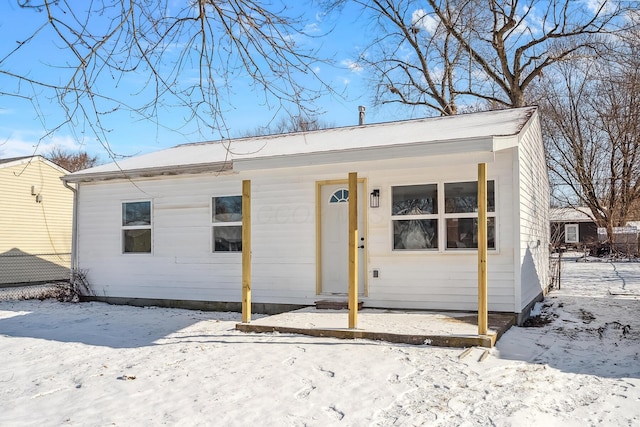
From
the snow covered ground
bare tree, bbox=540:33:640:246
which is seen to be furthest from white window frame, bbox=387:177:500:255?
bare tree, bbox=540:33:640:246

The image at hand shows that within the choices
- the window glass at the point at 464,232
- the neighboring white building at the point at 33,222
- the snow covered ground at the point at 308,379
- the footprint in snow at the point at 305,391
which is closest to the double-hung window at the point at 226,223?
the snow covered ground at the point at 308,379

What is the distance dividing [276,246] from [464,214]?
3246 mm

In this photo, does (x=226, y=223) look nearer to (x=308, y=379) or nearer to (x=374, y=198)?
(x=374, y=198)

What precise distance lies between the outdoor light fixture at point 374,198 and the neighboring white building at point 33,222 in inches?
475

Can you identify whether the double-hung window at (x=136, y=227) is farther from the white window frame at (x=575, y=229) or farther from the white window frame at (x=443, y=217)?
the white window frame at (x=575, y=229)

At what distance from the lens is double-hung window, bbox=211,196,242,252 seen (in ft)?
32.0

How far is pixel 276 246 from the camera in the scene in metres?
9.35

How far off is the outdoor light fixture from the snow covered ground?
107 inches

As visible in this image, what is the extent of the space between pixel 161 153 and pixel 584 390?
10824mm

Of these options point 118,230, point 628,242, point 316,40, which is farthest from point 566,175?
point 316,40

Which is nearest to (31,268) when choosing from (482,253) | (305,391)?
(305,391)

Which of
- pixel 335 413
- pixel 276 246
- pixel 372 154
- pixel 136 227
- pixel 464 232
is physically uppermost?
pixel 372 154

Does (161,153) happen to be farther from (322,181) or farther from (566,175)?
(566,175)

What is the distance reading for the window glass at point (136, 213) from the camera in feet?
34.5
